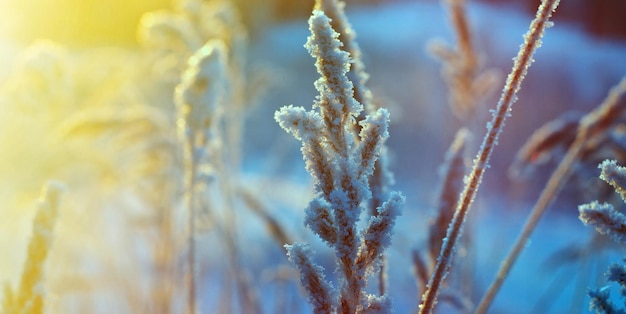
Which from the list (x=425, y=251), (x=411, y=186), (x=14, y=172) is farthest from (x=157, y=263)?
(x=411, y=186)

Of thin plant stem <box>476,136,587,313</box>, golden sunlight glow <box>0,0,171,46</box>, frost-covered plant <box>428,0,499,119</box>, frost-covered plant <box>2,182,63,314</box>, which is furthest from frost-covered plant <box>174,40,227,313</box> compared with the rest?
golden sunlight glow <box>0,0,171,46</box>

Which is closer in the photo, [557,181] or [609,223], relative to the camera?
[609,223]

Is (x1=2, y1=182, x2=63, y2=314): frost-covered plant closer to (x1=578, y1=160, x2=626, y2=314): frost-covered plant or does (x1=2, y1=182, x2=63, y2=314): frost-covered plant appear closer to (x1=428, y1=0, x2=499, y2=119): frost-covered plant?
(x1=578, y1=160, x2=626, y2=314): frost-covered plant

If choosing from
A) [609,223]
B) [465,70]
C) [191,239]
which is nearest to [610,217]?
[609,223]

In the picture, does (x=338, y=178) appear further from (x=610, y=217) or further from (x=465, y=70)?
(x=465, y=70)

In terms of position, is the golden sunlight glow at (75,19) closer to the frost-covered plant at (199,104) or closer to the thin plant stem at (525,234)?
the frost-covered plant at (199,104)

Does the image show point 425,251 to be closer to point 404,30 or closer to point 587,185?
point 587,185
